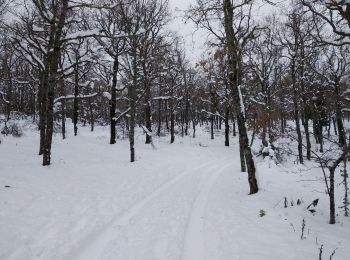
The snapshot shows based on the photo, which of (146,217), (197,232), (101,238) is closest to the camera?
(101,238)

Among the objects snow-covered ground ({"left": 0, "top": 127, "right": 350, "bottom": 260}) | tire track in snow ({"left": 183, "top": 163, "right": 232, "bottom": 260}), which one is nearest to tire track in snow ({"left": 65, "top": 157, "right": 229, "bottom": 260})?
snow-covered ground ({"left": 0, "top": 127, "right": 350, "bottom": 260})

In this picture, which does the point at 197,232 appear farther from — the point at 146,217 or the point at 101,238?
the point at 101,238

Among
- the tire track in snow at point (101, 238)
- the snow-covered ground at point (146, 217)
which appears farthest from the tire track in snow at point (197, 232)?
the tire track in snow at point (101, 238)

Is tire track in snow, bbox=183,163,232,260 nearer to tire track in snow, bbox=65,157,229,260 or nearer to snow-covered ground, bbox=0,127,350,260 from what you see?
snow-covered ground, bbox=0,127,350,260

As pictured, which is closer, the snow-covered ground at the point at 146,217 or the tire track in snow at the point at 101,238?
the tire track in snow at the point at 101,238

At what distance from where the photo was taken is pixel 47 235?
664cm

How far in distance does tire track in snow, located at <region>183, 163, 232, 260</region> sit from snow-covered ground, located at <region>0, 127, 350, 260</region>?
0.02 metres

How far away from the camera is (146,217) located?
8.54 metres

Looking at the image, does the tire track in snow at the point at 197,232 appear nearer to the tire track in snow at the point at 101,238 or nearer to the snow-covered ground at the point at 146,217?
the snow-covered ground at the point at 146,217

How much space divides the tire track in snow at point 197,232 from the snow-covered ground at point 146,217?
2 centimetres

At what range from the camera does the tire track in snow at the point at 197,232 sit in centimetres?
604

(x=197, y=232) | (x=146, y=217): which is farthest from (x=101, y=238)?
(x=197, y=232)

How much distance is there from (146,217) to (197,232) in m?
1.85

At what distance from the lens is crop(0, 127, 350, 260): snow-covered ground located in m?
6.13
